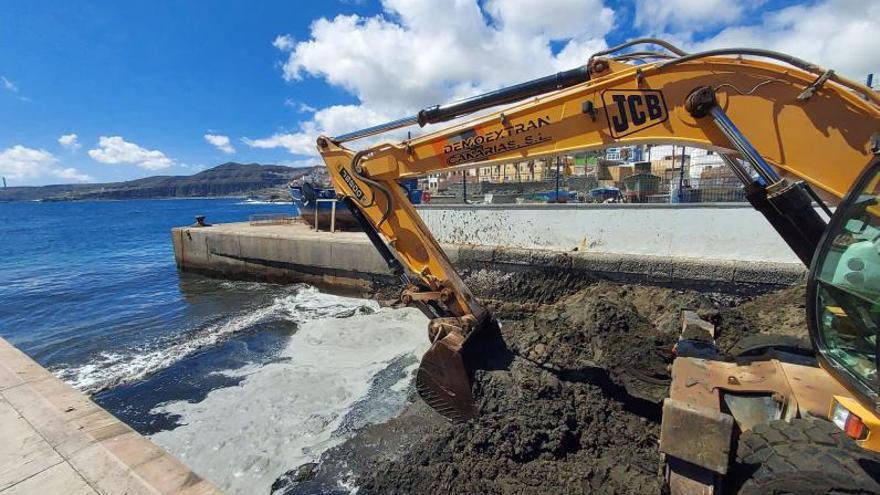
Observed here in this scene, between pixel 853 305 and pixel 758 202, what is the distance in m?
0.98

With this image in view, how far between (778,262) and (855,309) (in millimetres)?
5797

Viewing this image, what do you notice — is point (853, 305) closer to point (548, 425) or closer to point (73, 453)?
point (548, 425)

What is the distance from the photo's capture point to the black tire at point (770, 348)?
151 inches

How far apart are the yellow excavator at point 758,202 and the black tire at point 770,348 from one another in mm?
231

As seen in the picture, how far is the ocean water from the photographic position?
16.0ft

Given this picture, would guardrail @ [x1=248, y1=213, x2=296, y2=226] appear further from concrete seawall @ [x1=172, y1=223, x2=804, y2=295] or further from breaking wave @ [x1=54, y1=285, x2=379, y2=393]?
breaking wave @ [x1=54, y1=285, x2=379, y2=393]

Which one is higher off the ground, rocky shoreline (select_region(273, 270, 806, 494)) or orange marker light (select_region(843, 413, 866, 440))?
orange marker light (select_region(843, 413, 866, 440))

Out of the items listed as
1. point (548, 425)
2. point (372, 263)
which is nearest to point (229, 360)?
point (372, 263)

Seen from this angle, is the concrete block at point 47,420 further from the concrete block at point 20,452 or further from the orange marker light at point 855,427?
the orange marker light at point 855,427

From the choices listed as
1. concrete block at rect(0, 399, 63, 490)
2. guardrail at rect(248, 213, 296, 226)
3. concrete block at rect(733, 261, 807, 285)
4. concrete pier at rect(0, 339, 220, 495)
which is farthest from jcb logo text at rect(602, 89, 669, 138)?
guardrail at rect(248, 213, 296, 226)

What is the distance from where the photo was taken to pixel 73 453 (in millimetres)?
2836

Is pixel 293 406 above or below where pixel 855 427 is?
below

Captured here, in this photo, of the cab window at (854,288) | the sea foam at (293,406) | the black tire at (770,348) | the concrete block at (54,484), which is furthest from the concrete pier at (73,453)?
the black tire at (770,348)

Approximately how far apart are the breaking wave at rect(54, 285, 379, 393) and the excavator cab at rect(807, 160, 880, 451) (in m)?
8.53
